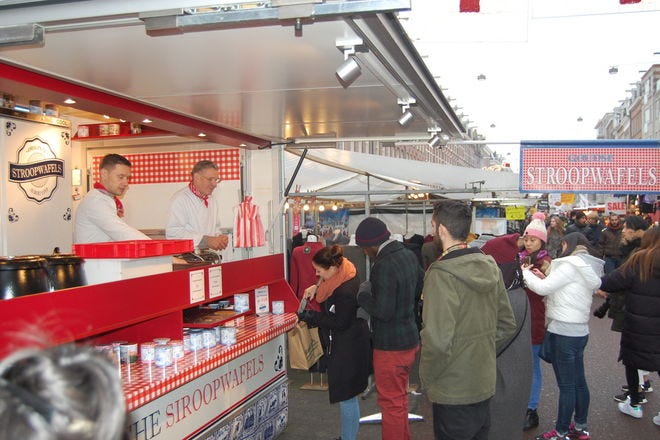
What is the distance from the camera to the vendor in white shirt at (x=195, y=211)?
487 centimetres

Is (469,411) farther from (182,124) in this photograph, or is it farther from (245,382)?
(182,124)

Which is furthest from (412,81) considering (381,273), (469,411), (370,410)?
(370,410)

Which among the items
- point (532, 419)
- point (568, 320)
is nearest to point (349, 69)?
point (568, 320)

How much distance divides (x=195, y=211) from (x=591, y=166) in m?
4.16

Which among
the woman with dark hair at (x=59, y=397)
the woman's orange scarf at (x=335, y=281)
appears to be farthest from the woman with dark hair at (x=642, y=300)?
the woman with dark hair at (x=59, y=397)

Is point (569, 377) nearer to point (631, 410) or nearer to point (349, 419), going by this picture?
point (631, 410)

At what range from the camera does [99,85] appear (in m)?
4.02

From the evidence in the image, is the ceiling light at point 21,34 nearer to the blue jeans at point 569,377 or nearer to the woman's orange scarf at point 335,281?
the woman's orange scarf at point 335,281

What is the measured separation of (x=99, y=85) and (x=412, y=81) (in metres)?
2.17

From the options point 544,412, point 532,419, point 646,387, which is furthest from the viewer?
point 646,387

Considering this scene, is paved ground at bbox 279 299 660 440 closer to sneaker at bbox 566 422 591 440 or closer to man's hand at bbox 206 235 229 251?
sneaker at bbox 566 422 591 440

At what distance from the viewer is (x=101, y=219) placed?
3.95 metres

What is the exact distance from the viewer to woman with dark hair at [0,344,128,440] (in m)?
0.86

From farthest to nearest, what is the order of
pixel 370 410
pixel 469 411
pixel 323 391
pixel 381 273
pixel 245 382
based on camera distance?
pixel 323 391 → pixel 370 410 → pixel 245 382 → pixel 381 273 → pixel 469 411
